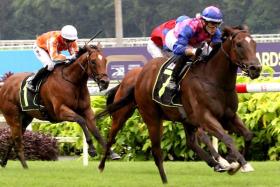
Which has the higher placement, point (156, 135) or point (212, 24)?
point (212, 24)

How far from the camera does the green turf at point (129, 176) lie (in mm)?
8484

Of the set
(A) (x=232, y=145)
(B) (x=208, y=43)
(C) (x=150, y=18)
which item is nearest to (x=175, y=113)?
(B) (x=208, y=43)

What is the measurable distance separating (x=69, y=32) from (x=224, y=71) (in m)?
3.27

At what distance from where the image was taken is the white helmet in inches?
433

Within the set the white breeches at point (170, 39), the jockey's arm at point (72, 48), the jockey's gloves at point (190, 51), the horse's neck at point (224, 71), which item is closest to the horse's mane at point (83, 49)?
the jockey's arm at point (72, 48)

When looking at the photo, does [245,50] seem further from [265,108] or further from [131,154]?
[131,154]

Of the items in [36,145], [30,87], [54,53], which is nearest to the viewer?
[54,53]

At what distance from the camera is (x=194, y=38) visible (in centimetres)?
877

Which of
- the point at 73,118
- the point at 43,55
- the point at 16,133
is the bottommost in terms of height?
the point at 16,133

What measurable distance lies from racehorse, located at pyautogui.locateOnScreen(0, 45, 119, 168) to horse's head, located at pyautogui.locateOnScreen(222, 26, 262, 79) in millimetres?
2514

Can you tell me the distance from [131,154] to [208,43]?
406 cm

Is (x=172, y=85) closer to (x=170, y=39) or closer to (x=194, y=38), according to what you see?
(x=194, y=38)

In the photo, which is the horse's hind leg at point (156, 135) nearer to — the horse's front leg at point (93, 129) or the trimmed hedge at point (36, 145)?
the horse's front leg at point (93, 129)

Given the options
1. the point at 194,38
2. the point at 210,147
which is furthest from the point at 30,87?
the point at 194,38
